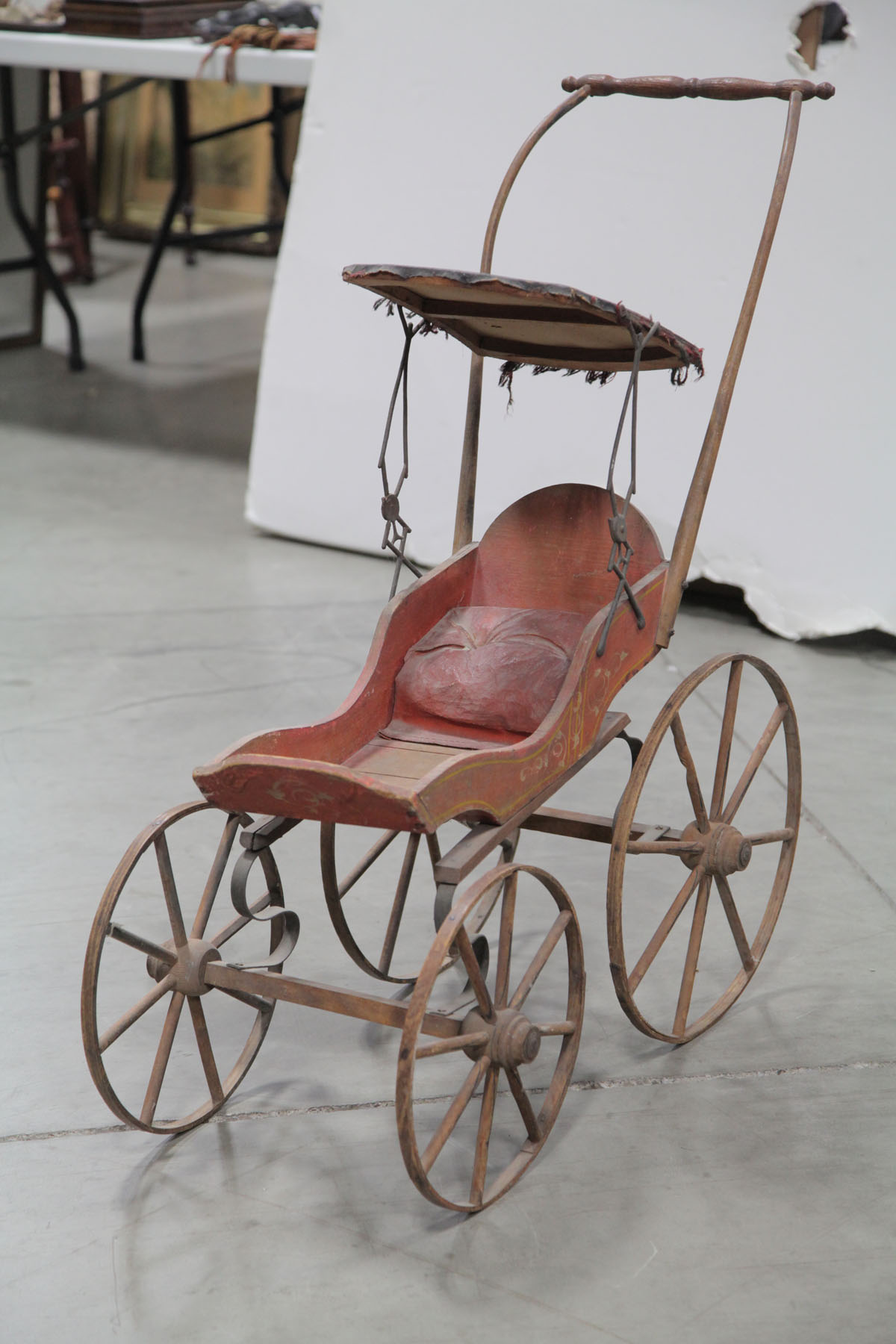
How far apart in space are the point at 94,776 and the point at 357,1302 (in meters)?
1.83

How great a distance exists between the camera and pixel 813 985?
286 cm

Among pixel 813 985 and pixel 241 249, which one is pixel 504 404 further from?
pixel 241 249

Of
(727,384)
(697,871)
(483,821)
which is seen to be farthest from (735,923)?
(727,384)

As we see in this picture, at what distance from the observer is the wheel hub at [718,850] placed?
2.61 m

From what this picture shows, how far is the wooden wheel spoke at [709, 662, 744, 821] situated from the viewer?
263 centimetres

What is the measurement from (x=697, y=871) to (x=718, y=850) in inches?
2.2

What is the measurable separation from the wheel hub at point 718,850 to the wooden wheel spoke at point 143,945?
0.90 meters

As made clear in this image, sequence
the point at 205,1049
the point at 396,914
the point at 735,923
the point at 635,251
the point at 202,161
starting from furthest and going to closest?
the point at 202,161, the point at 635,251, the point at 396,914, the point at 735,923, the point at 205,1049

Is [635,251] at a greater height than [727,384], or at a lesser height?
lesser

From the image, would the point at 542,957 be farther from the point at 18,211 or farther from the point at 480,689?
the point at 18,211

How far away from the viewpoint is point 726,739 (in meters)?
2.66

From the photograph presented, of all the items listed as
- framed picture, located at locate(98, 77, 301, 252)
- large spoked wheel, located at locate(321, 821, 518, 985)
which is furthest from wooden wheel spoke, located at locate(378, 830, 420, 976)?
framed picture, located at locate(98, 77, 301, 252)

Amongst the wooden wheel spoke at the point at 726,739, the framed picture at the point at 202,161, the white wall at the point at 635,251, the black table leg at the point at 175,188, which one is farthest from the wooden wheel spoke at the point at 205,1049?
the framed picture at the point at 202,161

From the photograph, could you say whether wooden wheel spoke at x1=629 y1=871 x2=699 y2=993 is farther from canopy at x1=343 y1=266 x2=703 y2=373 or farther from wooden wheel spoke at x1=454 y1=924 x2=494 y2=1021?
canopy at x1=343 y1=266 x2=703 y2=373
